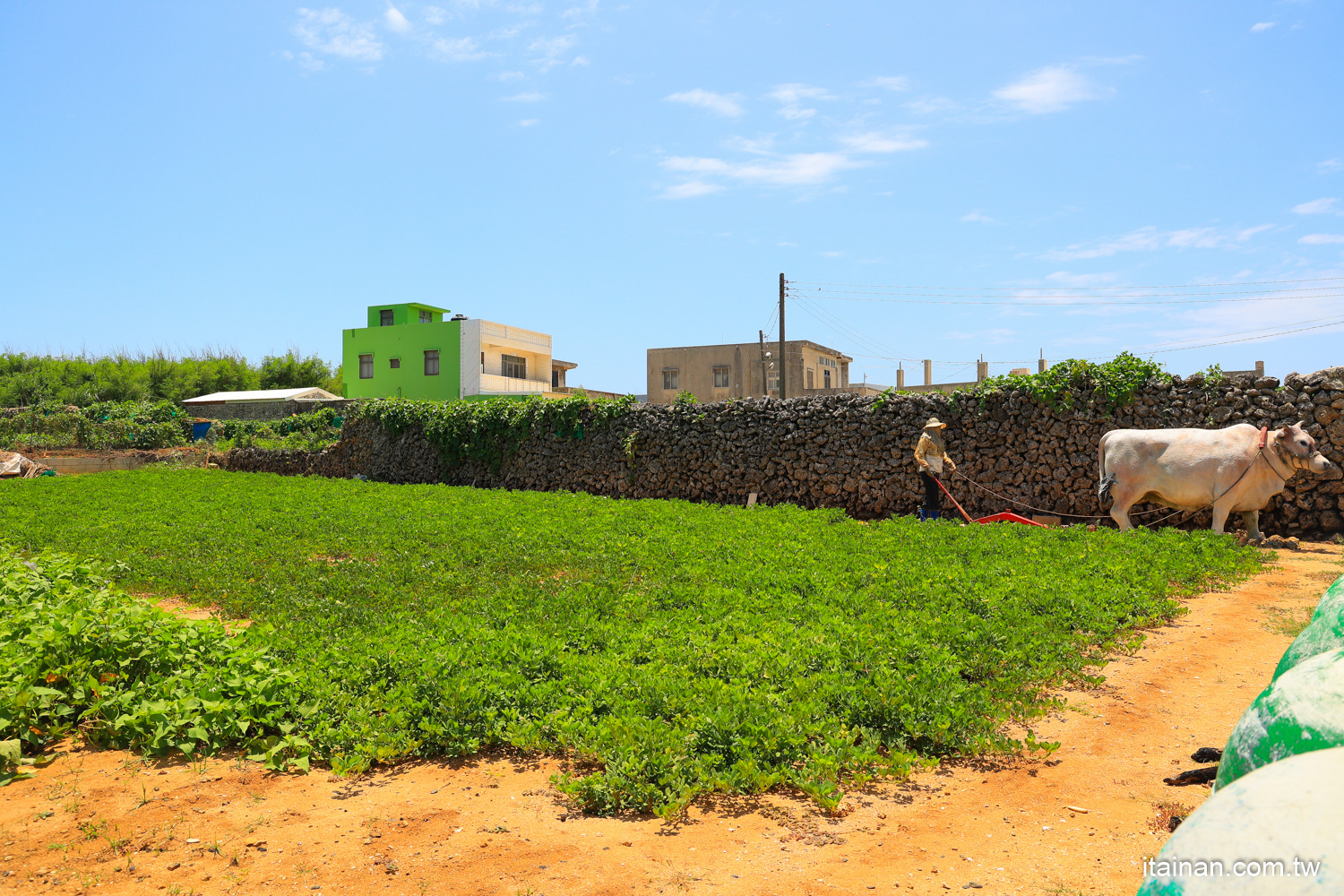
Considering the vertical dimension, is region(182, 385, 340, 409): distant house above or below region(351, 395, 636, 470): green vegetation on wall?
above

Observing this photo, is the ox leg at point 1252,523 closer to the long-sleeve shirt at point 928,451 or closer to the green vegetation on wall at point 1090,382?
the green vegetation on wall at point 1090,382

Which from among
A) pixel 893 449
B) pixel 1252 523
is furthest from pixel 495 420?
pixel 1252 523

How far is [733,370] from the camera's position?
4188 cm

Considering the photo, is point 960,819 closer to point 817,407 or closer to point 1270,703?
point 1270,703

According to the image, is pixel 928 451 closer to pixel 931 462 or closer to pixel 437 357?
pixel 931 462

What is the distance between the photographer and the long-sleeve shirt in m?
13.9

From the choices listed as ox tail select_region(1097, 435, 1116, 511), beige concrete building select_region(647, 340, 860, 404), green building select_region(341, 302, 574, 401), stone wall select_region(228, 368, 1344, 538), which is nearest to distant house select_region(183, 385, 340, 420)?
green building select_region(341, 302, 574, 401)

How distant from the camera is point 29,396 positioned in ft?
147

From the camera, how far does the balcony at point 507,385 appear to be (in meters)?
45.9

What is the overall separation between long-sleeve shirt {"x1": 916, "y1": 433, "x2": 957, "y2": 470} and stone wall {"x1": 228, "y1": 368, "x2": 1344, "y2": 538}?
1150mm

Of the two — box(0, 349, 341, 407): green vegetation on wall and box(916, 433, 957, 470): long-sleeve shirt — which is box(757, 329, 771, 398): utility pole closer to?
box(916, 433, 957, 470): long-sleeve shirt

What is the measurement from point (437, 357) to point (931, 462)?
3754 cm

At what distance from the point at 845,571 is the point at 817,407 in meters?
8.76

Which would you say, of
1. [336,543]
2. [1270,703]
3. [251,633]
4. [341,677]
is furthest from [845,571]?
[336,543]
